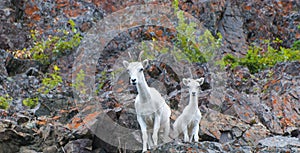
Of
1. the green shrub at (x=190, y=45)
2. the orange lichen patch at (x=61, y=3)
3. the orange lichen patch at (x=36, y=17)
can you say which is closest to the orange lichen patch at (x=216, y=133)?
the green shrub at (x=190, y=45)

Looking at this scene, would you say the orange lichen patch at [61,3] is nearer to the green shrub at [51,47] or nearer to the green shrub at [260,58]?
the green shrub at [51,47]

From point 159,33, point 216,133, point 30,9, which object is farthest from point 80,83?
point 216,133

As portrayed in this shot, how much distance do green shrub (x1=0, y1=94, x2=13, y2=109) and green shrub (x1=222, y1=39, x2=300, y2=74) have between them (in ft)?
26.3

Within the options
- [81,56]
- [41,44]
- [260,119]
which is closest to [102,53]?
[81,56]

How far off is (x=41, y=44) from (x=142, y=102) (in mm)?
10795

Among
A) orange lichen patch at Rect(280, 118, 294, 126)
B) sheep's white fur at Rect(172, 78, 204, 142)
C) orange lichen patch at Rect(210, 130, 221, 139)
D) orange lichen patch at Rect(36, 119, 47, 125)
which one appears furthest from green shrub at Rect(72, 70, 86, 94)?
sheep's white fur at Rect(172, 78, 204, 142)

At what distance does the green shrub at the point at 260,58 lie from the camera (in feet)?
75.2

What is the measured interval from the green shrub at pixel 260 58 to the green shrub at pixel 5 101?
8018mm

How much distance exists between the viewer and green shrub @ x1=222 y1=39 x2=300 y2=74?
75.2 ft

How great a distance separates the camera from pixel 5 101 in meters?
18.3

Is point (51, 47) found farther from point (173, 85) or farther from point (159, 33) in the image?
point (173, 85)

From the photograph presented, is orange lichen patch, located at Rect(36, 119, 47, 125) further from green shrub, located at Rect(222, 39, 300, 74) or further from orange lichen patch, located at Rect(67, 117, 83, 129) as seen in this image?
green shrub, located at Rect(222, 39, 300, 74)

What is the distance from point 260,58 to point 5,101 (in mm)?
10135

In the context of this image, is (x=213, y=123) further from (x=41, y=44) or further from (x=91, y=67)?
(x=41, y=44)
